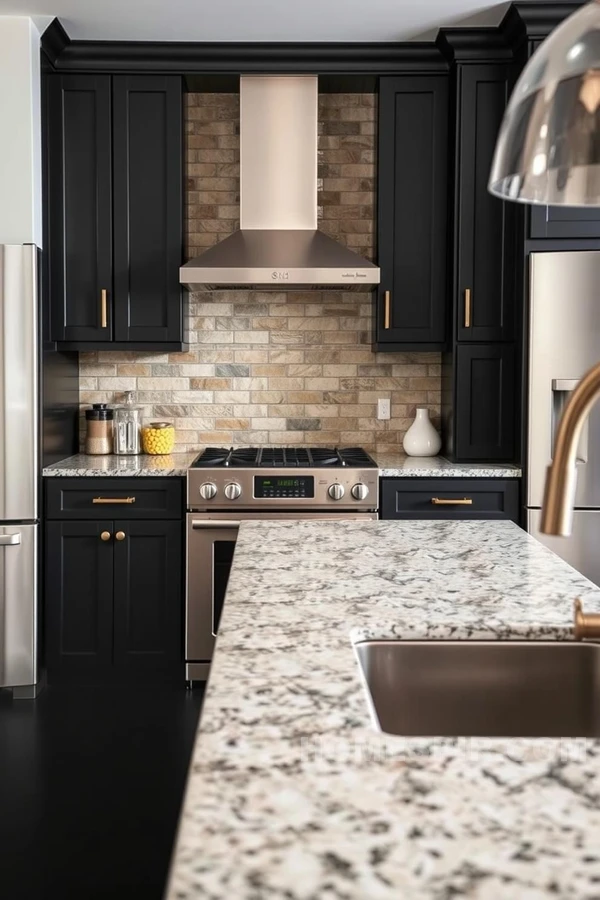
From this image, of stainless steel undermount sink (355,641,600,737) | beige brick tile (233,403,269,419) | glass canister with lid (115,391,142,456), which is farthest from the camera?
beige brick tile (233,403,269,419)

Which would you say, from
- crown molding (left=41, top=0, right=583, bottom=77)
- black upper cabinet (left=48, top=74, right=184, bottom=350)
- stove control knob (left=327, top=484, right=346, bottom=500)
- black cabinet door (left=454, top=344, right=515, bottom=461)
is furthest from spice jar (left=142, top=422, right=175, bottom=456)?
crown molding (left=41, top=0, right=583, bottom=77)

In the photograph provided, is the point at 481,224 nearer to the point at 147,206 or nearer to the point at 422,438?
the point at 422,438

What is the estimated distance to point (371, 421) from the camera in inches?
175

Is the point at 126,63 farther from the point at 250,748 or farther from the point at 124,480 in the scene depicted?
the point at 250,748

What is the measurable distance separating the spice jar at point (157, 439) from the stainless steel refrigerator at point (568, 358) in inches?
66.1

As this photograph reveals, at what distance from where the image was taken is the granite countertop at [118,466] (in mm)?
3752

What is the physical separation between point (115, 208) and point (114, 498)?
4.25ft

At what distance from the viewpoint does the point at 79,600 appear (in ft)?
12.5

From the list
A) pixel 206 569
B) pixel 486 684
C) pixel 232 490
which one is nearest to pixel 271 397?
pixel 232 490

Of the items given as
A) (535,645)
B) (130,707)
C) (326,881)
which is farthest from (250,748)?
(130,707)

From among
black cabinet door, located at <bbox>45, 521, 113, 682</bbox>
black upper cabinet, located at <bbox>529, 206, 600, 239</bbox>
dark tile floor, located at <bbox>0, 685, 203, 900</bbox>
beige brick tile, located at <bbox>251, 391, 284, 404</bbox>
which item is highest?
black upper cabinet, located at <bbox>529, 206, 600, 239</bbox>

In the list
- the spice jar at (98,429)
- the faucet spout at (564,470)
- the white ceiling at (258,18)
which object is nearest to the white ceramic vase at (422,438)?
the spice jar at (98,429)

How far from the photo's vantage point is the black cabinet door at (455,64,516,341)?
3.88 metres

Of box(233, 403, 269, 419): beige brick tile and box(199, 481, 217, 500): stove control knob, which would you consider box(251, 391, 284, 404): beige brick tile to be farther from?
box(199, 481, 217, 500): stove control knob
